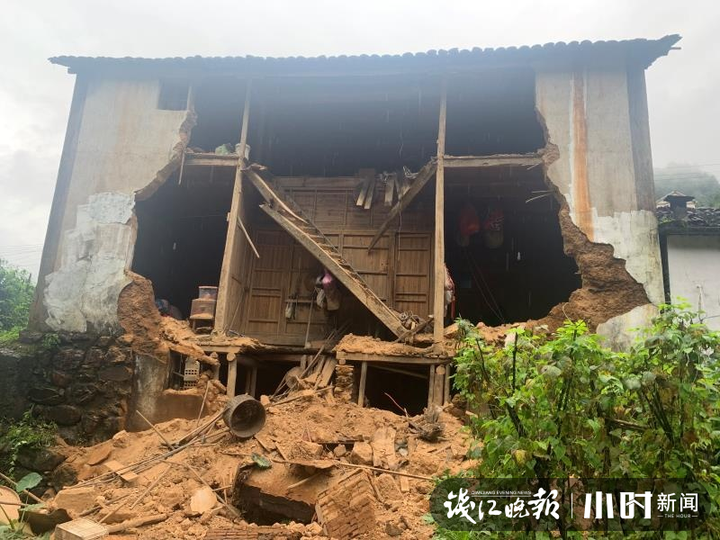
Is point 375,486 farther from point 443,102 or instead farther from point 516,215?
point 516,215

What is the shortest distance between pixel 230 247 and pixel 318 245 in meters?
1.86

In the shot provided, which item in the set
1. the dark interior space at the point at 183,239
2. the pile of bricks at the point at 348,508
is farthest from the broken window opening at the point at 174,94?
the pile of bricks at the point at 348,508

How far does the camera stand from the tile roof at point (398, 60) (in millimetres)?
10266

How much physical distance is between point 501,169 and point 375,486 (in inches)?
290

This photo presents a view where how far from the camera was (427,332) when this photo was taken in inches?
393

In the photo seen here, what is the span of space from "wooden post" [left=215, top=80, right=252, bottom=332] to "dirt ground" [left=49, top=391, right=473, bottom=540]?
8.05 ft

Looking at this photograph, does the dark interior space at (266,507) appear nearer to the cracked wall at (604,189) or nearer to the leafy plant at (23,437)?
the leafy plant at (23,437)

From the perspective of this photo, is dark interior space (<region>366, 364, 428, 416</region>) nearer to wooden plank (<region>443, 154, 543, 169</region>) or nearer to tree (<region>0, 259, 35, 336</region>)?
wooden plank (<region>443, 154, 543, 169</region>)

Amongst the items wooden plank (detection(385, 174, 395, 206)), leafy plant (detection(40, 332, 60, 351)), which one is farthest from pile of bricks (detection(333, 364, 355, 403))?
leafy plant (detection(40, 332, 60, 351))

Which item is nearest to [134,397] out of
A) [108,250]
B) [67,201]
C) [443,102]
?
[108,250]

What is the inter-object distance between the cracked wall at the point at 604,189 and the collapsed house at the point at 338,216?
37 mm

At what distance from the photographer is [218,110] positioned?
43.4 feet

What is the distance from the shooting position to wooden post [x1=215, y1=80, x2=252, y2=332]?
1036cm

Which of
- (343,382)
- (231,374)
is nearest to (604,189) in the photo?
(343,382)
